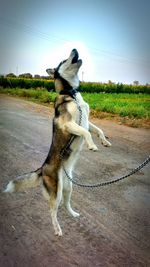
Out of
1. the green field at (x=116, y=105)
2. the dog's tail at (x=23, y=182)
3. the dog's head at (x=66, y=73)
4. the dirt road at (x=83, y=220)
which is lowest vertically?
the dirt road at (x=83, y=220)

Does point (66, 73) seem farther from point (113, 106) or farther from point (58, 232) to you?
point (113, 106)

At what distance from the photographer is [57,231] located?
235 centimetres

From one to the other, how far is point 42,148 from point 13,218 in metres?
2.04

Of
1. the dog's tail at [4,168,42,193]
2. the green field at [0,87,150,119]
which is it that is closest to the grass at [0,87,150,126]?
the green field at [0,87,150,119]

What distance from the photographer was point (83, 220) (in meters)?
2.63

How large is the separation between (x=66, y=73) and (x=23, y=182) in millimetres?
693

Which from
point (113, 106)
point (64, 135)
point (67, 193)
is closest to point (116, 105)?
point (113, 106)

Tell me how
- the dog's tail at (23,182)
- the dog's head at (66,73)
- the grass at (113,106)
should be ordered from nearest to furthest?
1. the dog's head at (66,73)
2. the dog's tail at (23,182)
3. the grass at (113,106)

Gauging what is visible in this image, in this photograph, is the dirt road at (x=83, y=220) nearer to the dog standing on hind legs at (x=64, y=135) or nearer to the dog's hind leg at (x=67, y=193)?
the dog's hind leg at (x=67, y=193)

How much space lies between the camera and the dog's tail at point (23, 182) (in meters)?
2.27

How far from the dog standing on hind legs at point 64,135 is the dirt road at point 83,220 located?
→ 18 centimetres

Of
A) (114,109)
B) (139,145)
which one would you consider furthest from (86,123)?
(114,109)

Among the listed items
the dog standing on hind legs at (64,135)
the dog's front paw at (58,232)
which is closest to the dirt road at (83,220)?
the dog's front paw at (58,232)

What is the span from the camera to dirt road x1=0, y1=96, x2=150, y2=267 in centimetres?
217
